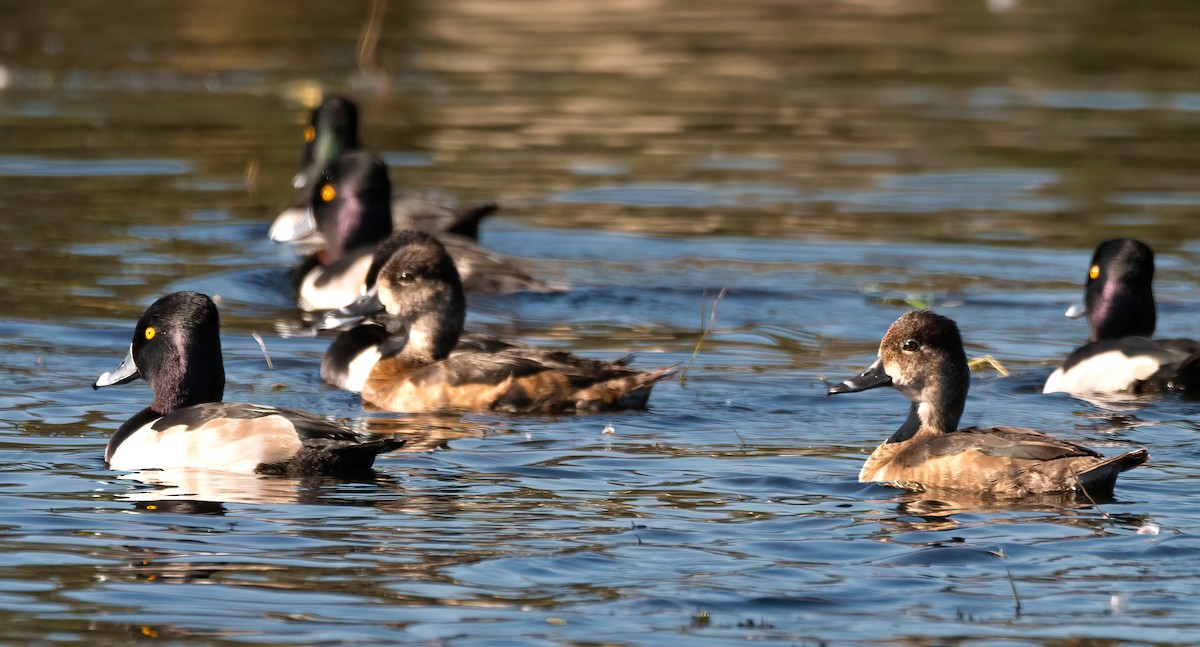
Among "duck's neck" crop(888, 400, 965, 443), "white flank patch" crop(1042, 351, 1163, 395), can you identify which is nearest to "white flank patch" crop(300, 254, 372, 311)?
"white flank patch" crop(1042, 351, 1163, 395)

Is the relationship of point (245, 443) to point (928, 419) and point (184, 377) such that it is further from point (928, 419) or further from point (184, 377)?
point (928, 419)

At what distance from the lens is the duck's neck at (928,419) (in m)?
9.68

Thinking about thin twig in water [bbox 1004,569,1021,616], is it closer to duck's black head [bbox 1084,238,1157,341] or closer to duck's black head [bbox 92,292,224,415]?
duck's black head [bbox 92,292,224,415]

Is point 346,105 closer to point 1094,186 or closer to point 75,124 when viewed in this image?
point 75,124

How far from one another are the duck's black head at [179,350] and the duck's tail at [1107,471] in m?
4.22

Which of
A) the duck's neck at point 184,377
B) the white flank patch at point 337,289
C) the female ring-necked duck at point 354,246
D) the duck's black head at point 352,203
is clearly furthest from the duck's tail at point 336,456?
the duck's black head at point 352,203

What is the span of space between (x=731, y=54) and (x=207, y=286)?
13.9 metres

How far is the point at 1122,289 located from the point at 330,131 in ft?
27.8

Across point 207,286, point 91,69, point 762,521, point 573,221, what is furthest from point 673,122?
point 762,521

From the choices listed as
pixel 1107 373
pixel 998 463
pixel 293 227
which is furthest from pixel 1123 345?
pixel 293 227

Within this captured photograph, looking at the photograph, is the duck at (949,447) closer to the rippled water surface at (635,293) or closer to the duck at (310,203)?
the rippled water surface at (635,293)

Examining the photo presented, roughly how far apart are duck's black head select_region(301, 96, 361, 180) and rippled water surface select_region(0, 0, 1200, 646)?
85 cm

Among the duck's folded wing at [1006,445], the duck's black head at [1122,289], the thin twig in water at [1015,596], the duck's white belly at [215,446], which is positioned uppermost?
the duck's black head at [1122,289]

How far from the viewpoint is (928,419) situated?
9.73 metres
